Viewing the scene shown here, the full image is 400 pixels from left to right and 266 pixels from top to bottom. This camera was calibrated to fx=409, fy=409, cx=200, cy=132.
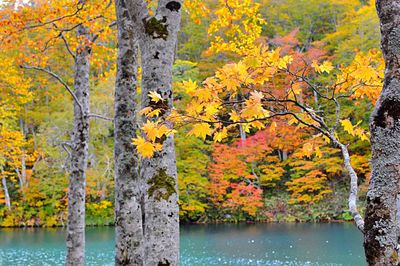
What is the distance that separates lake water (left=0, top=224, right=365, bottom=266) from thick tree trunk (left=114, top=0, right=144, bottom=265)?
336 inches

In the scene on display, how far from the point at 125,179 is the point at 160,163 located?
1.54 m

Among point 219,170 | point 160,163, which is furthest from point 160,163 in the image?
point 219,170

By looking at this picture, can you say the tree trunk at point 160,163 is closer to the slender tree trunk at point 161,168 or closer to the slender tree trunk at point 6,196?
the slender tree trunk at point 161,168

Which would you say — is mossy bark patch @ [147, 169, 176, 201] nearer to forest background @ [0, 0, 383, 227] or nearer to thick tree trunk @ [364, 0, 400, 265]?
thick tree trunk @ [364, 0, 400, 265]

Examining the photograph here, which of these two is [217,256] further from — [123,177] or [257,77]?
[257,77]

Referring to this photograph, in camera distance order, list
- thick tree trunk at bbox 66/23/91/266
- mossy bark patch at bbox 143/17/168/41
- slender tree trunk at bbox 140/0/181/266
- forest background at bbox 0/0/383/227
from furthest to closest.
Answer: forest background at bbox 0/0/383/227
thick tree trunk at bbox 66/23/91/266
mossy bark patch at bbox 143/17/168/41
slender tree trunk at bbox 140/0/181/266

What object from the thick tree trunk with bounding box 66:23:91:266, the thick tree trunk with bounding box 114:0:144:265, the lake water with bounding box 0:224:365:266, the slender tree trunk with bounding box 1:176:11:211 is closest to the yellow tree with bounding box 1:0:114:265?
the thick tree trunk with bounding box 66:23:91:266

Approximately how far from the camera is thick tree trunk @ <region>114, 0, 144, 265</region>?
3.81 metres

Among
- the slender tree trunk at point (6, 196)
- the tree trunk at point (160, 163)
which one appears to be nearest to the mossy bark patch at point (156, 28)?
the tree trunk at point (160, 163)

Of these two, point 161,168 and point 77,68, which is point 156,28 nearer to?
point 161,168

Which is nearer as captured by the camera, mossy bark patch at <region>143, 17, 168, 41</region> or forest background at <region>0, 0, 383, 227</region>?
mossy bark patch at <region>143, 17, 168, 41</region>

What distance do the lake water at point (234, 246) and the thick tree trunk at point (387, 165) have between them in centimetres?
1110

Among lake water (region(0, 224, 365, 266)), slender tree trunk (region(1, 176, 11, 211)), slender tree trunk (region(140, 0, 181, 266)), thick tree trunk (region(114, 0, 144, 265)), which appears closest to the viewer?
slender tree trunk (region(140, 0, 181, 266))

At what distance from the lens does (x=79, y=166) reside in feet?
A: 18.3
